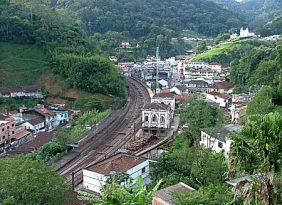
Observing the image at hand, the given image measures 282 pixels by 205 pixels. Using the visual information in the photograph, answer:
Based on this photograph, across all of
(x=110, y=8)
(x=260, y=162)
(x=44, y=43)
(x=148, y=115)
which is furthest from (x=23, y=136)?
(x=110, y=8)

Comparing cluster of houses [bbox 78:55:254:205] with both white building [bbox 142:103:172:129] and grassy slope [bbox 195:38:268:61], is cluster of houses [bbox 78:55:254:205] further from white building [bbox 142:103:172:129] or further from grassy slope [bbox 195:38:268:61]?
grassy slope [bbox 195:38:268:61]

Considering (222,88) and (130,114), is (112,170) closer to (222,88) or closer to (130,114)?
(130,114)

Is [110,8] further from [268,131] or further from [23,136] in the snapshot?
[268,131]

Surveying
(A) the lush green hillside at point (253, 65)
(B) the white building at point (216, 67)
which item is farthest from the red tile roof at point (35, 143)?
(B) the white building at point (216, 67)

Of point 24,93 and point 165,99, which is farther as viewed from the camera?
point 24,93

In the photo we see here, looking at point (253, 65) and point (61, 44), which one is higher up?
point (61, 44)

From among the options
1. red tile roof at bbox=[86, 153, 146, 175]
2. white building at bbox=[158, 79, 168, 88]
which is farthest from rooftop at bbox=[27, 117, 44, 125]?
white building at bbox=[158, 79, 168, 88]

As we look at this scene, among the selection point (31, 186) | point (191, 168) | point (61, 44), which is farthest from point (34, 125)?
point (31, 186)
